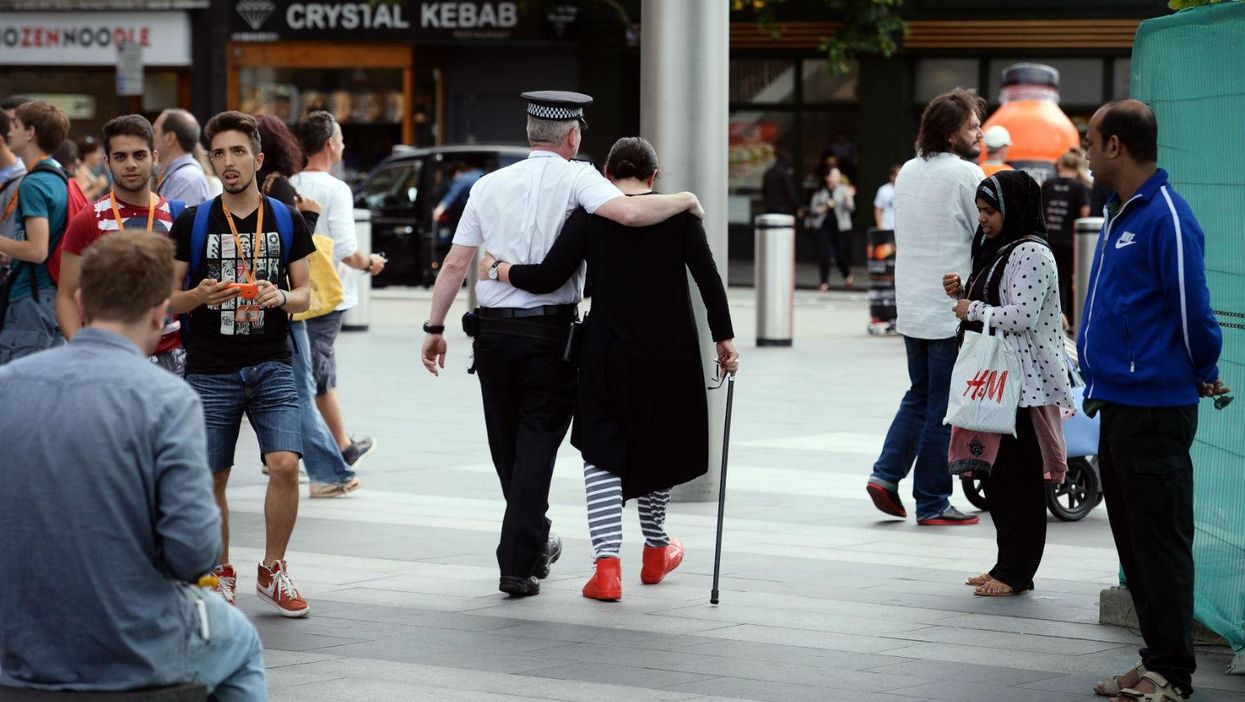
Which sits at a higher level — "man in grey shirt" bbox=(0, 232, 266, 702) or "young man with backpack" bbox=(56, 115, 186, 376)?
"young man with backpack" bbox=(56, 115, 186, 376)

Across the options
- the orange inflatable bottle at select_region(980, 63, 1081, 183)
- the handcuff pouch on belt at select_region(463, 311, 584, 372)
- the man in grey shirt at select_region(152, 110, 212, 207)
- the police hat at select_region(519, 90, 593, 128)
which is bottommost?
the handcuff pouch on belt at select_region(463, 311, 584, 372)

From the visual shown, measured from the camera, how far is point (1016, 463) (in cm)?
721

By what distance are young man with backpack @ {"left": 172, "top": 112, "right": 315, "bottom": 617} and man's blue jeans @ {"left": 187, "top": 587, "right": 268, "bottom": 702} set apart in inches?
101

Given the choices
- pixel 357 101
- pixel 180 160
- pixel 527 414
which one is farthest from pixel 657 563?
pixel 357 101

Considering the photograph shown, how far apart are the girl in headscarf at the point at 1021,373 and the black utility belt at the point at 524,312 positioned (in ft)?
4.70

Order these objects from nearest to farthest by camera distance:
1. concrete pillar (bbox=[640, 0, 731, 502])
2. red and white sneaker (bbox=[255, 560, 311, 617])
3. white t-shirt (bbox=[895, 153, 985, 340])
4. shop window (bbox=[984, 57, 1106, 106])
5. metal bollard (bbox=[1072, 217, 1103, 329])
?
red and white sneaker (bbox=[255, 560, 311, 617]) < white t-shirt (bbox=[895, 153, 985, 340]) < concrete pillar (bbox=[640, 0, 731, 502]) < metal bollard (bbox=[1072, 217, 1103, 329]) < shop window (bbox=[984, 57, 1106, 106])

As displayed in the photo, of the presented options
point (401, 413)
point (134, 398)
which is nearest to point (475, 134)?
point (401, 413)

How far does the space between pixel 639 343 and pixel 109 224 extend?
195 cm

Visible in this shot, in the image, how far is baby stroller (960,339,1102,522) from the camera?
28.8ft

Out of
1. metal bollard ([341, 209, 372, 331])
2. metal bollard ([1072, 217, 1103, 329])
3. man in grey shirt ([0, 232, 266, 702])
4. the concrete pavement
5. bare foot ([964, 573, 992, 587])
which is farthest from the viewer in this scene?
metal bollard ([341, 209, 372, 331])

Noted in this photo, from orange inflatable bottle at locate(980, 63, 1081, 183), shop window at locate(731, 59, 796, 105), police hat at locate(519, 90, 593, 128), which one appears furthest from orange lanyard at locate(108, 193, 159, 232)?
shop window at locate(731, 59, 796, 105)

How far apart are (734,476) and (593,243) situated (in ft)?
11.0

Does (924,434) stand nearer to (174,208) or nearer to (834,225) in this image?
(174,208)

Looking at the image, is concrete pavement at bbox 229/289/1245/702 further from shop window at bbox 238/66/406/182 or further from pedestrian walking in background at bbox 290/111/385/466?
shop window at bbox 238/66/406/182
